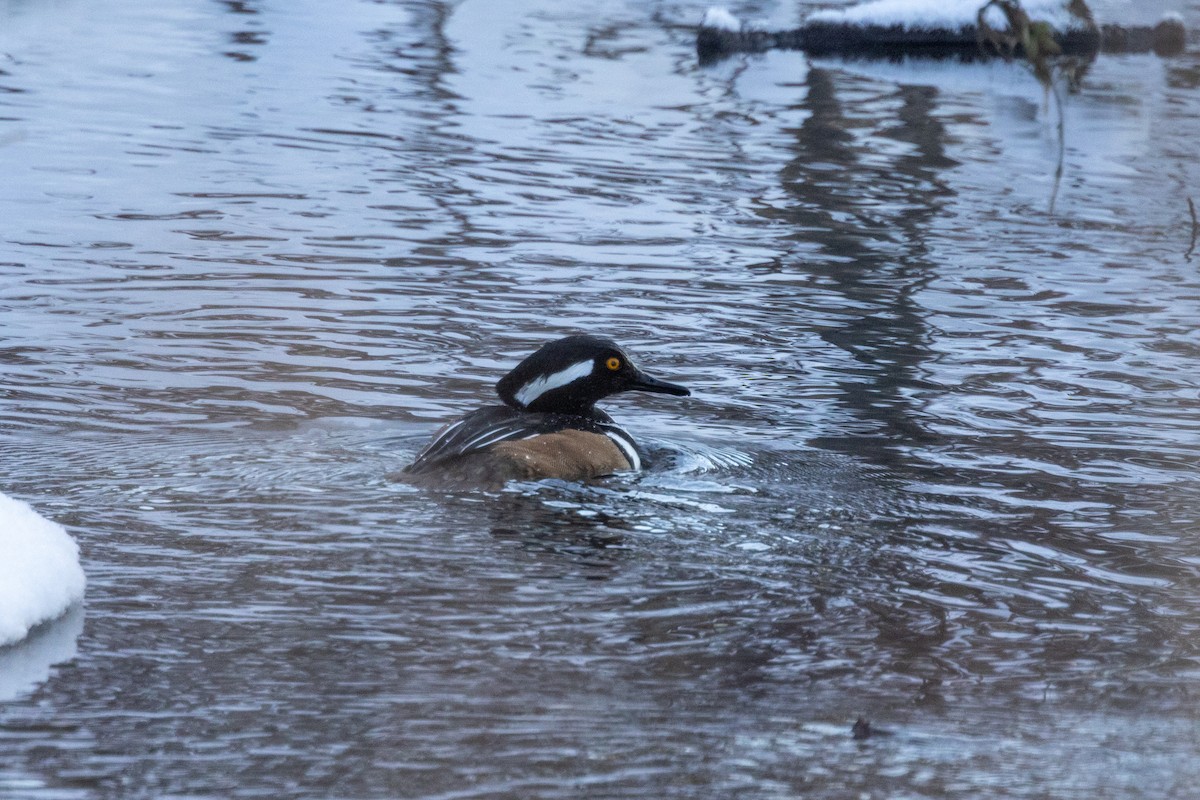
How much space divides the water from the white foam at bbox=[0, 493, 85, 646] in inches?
5.7

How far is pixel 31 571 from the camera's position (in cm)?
535

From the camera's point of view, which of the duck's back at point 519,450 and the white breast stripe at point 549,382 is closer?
the duck's back at point 519,450

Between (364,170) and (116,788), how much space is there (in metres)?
11.8

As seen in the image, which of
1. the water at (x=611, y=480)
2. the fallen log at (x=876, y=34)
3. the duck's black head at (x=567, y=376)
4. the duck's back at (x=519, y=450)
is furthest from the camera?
the fallen log at (x=876, y=34)

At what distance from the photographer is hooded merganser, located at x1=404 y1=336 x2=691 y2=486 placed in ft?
24.0

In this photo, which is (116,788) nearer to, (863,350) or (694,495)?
(694,495)

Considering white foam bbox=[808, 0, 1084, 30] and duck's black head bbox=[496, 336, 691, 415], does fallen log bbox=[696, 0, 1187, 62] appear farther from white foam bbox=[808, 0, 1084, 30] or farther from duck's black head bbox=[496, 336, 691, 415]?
duck's black head bbox=[496, 336, 691, 415]

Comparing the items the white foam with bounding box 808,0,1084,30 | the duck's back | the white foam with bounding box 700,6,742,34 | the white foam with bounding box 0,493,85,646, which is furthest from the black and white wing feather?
the white foam with bounding box 808,0,1084,30

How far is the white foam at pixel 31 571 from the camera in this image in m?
5.22

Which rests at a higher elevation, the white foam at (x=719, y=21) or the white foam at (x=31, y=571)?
the white foam at (x=719, y=21)

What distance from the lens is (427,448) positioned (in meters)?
7.47

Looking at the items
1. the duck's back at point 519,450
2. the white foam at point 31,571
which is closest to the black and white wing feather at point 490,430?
the duck's back at point 519,450

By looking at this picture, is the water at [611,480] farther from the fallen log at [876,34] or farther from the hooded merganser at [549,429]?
the fallen log at [876,34]

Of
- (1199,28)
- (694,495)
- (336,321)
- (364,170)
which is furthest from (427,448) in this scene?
(1199,28)
